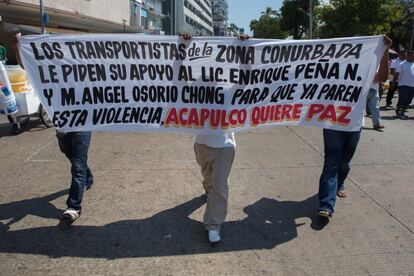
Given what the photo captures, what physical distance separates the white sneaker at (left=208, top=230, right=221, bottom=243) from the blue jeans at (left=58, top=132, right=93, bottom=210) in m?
1.43

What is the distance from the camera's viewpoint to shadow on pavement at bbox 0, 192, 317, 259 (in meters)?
3.74

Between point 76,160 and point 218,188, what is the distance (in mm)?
1558

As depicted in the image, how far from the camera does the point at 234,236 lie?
4.06 metres

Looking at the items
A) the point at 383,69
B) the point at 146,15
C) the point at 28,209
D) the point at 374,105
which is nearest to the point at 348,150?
the point at 383,69

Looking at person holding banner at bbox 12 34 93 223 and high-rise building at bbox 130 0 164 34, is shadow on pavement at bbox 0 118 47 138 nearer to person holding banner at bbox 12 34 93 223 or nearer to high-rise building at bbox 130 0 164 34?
person holding banner at bbox 12 34 93 223

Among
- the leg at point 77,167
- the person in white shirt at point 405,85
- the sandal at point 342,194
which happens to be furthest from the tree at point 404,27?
the leg at point 77,167

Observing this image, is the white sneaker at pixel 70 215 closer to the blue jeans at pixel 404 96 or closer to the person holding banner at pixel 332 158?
the person holding banner at pixel 332 158

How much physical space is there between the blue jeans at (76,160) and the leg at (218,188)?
137 cm

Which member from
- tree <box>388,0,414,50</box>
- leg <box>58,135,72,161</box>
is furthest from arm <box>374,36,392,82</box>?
tree <box>388,0,414,50</box>

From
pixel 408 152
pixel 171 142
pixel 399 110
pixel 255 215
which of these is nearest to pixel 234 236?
pixel 255 215

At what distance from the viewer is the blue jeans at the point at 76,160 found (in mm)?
4270

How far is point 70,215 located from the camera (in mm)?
4160

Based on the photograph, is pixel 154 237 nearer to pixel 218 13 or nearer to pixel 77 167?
pixel 77 167

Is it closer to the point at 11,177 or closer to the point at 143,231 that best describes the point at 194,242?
the point at 143,231
